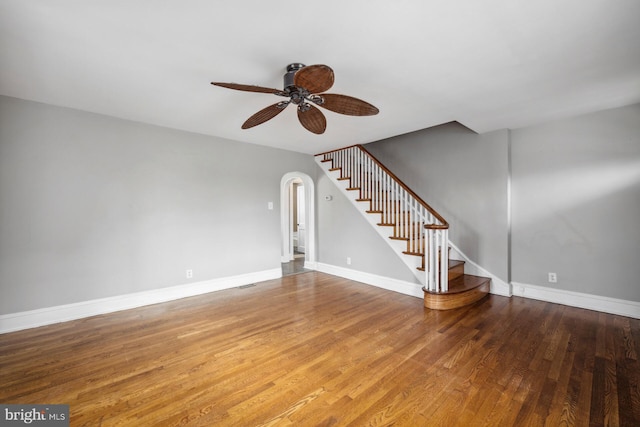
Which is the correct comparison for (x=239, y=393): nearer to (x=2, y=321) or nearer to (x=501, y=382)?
(x=501, y=382)

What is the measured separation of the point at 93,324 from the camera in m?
3.04

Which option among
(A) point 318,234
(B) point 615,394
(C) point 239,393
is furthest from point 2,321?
(B) point 615,394

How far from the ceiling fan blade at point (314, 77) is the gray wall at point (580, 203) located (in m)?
3.49

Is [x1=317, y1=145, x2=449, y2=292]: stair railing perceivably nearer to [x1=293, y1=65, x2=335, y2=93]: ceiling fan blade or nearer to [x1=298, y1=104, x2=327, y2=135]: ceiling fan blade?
[x1=298, y1=104, x2=327, y2=135]: ceiling fan blade

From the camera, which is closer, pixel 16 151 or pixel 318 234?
pixel 16 151

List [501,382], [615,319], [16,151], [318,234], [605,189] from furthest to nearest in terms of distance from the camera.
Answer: [318,234], [605,189], [615,319], [16,151], [501,382]

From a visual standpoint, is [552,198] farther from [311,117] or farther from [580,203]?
[311,117]

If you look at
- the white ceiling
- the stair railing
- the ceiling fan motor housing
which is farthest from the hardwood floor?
the white ceiling

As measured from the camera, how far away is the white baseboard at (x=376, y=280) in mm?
4070

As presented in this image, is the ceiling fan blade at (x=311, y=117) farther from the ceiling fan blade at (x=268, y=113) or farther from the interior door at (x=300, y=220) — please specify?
the interior door at (x=300, y=220)

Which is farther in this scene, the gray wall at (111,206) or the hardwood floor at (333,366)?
the gray wall at (111,206)

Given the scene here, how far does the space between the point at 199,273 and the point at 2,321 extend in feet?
6.52

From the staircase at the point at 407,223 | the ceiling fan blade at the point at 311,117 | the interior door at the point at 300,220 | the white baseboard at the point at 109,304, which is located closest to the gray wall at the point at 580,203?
the staircase at the point at 407,223

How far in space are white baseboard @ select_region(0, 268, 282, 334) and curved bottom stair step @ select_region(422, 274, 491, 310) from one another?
2908 mm
